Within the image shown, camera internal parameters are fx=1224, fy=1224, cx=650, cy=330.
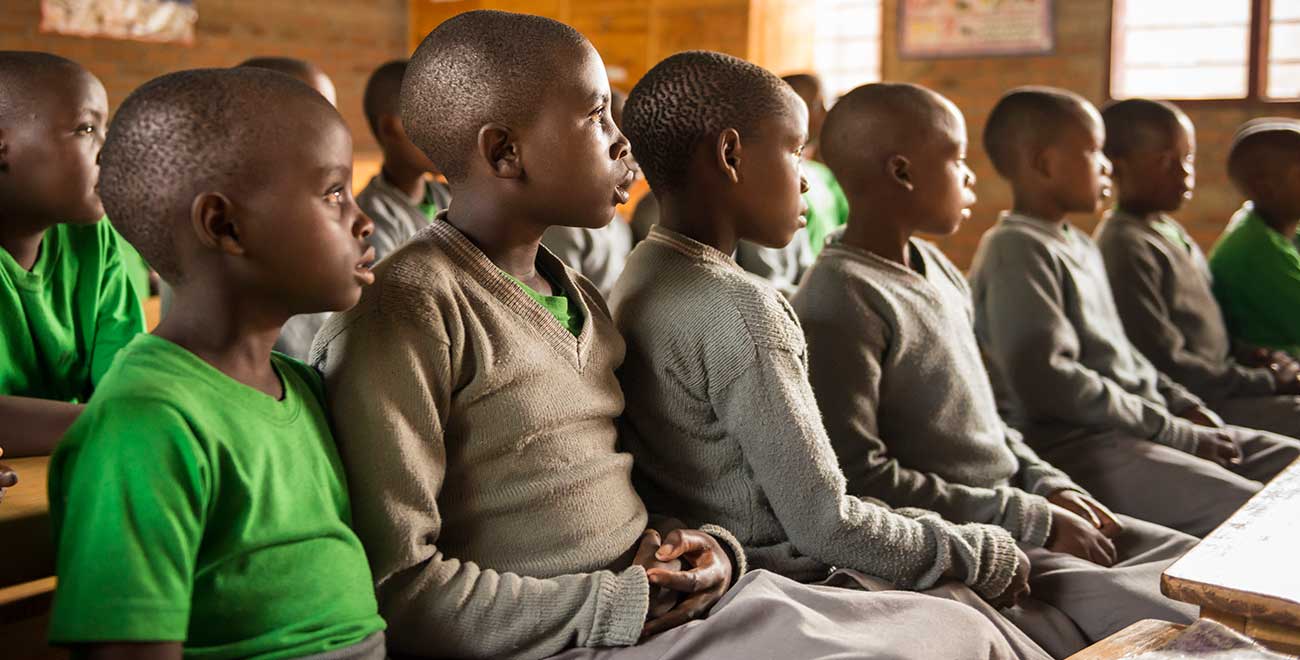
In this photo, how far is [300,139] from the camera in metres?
1.14

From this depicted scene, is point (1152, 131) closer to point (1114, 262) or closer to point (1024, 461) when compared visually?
point (1114, 262)

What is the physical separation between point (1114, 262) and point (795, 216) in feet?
5.51

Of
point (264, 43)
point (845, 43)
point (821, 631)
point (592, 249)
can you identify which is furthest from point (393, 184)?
point (845, 43)

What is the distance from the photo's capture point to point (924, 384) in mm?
1917

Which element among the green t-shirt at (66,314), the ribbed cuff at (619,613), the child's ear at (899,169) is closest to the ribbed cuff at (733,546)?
the ribbed cuff at (619,613)

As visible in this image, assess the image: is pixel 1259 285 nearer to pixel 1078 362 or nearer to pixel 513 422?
pixel 1078 362

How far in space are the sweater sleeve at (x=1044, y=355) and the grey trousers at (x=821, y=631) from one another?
1180 mm

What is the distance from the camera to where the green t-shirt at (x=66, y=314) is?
1724 millimetres

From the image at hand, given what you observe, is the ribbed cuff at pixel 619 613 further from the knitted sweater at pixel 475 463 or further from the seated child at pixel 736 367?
the seated child at pixel 736 367

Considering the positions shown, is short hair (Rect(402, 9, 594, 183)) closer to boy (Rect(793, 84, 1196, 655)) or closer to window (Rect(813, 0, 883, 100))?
boy (Rect(793, 84, 1196, 655))

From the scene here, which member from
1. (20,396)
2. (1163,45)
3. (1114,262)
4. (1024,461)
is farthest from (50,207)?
(1163,45)

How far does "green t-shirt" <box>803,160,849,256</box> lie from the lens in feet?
12.5

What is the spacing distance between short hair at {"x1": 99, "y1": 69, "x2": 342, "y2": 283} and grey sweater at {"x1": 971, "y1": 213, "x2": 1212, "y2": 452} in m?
1.78

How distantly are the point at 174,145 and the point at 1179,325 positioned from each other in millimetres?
2670
